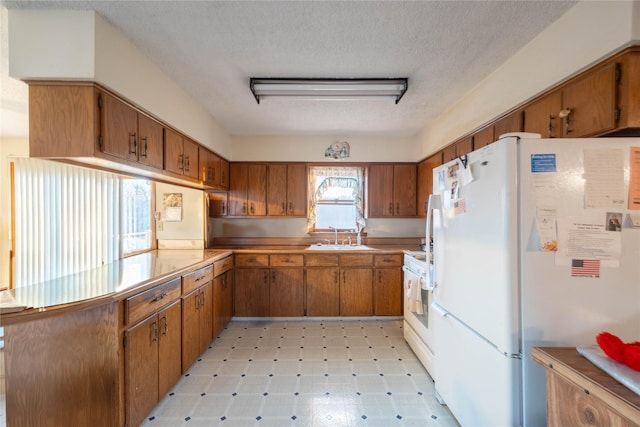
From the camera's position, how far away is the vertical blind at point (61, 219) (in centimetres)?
271

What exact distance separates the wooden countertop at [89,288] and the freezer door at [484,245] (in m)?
1.97

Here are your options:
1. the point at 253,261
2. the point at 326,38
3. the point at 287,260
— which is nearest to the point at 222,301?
the point at 253,261

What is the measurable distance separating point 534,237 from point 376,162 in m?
2.81

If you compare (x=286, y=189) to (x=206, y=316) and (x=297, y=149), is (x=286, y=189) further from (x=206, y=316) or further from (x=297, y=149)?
(x=206, y=316)

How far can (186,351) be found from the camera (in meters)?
2.22

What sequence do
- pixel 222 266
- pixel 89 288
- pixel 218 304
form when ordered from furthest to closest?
pixel 222 266
pixel 218 304
pixel 89 288

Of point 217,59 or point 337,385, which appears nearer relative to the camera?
point 217,59

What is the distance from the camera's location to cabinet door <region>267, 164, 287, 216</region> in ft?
12.3

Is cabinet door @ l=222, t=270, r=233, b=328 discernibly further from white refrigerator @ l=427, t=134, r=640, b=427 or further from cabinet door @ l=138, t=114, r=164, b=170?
white refrigerator @ l=427, t=134, r=640, b=427

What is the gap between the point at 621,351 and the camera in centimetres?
89

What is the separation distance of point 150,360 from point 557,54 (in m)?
3.20

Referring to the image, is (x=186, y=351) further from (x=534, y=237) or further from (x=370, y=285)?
(x=534, y=237)

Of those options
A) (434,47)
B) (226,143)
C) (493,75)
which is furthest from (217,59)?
(493,75)

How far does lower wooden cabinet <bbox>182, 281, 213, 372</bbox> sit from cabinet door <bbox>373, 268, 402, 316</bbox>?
201 centimetres
